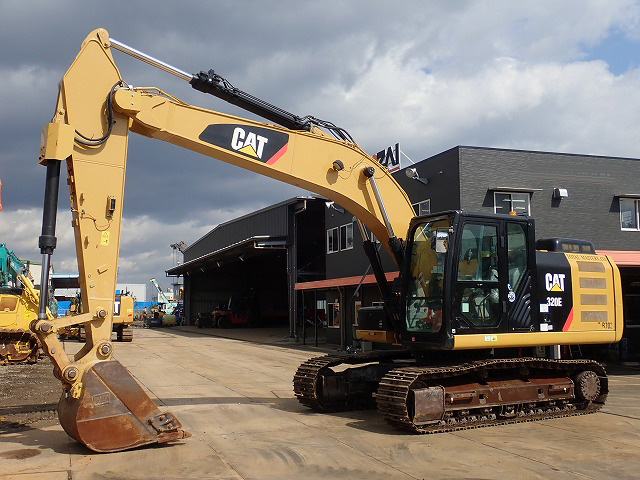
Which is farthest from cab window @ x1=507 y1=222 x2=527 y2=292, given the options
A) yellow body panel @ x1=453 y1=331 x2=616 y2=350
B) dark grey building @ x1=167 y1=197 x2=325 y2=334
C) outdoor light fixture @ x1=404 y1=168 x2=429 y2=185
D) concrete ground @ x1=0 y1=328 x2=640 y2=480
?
dark grey building @ x1=167 y1=197 x2=325 y2=334

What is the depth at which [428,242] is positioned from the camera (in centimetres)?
990

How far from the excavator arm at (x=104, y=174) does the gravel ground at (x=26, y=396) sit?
2.67 m

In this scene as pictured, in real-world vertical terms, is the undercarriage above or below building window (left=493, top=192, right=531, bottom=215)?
below

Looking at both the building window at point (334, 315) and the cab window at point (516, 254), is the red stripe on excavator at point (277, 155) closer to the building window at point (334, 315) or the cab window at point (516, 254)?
the cab window at point (516, 254)

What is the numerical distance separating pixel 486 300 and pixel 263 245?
97.3 ft

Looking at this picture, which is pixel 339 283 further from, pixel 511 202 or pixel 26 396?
pixel 26 396

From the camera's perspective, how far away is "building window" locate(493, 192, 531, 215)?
23.7 metres

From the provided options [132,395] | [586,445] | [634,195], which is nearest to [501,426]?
[586,445]

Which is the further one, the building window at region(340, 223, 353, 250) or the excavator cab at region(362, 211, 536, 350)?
the building window at region(340, 223, 353, 250)

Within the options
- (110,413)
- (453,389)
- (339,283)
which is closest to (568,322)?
(453,389)

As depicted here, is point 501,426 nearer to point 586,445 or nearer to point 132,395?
point 586,445

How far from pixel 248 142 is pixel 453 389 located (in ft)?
15.2

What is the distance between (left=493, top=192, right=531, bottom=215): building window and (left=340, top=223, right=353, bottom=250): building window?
919cm

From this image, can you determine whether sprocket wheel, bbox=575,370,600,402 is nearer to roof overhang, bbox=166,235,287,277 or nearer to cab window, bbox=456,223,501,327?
cab window, bbox=456,223,501,327
